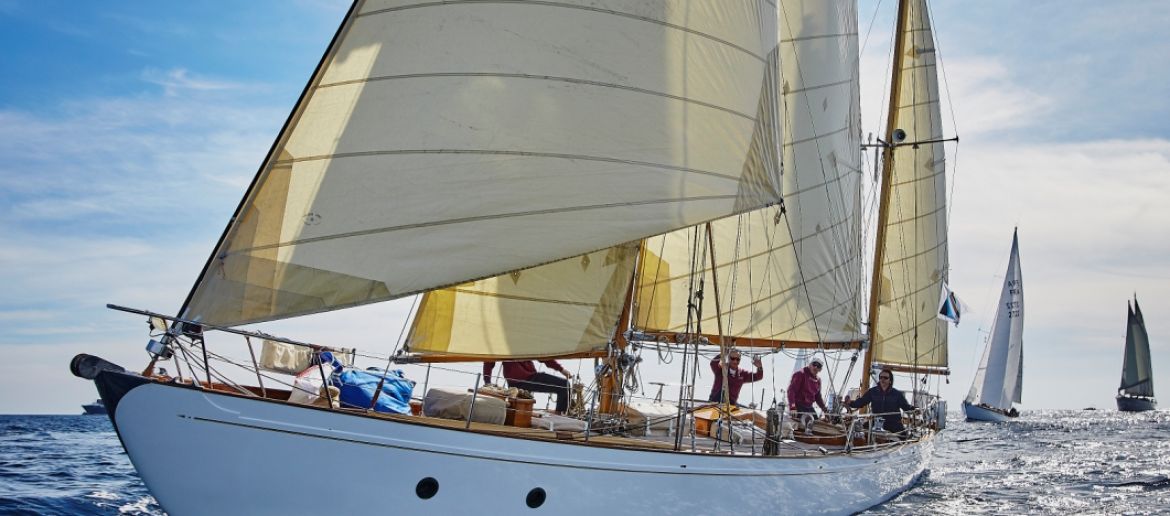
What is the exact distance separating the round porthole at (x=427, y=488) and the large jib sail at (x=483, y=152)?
165 cm

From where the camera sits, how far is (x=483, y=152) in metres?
8.94

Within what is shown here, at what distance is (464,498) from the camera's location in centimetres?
832

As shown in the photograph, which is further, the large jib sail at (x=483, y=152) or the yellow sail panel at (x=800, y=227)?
the yellow sail panel at (x=800, y=227)

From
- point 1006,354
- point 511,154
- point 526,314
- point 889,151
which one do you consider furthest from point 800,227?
point 1006,354

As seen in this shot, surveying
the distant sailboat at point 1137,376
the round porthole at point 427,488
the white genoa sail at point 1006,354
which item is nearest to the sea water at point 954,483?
the round porthole at point 427,488

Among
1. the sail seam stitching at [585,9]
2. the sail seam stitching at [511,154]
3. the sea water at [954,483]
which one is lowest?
the sea water at [954,483]

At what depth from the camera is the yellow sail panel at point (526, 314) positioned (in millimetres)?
11781

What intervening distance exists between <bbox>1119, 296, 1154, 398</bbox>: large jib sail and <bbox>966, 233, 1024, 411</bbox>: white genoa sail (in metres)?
29.4

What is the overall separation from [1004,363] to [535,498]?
5709 centimetres

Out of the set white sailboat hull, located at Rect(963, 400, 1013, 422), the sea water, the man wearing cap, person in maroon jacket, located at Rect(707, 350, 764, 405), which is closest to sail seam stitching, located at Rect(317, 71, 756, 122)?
the sea water

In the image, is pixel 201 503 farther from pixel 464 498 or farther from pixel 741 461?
pixel 741 461

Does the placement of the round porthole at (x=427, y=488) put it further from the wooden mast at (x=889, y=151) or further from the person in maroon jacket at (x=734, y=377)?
the wooden mast at (x=889, y=151)

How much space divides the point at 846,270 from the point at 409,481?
12.9m

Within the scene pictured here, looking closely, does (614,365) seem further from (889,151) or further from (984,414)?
(984,414)
